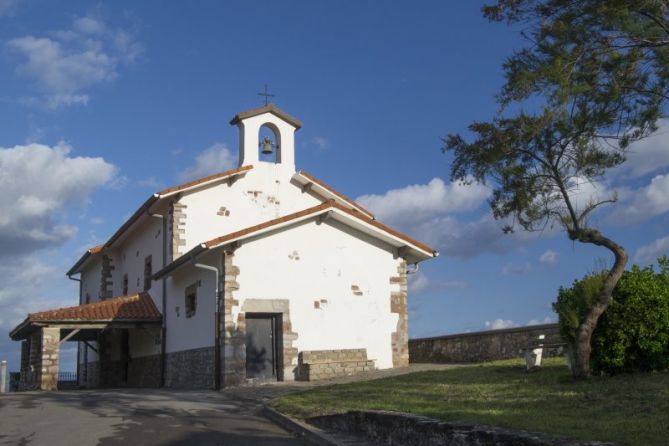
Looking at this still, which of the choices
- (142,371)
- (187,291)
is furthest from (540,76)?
(142,371)

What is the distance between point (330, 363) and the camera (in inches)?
705

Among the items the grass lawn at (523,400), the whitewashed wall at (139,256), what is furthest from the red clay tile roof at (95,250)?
the grass lawn at (523,400)

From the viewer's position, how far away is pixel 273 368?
18281 mm

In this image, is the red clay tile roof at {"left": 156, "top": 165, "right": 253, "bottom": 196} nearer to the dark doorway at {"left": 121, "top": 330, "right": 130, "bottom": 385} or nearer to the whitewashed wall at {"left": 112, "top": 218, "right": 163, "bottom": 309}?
the whitewashed wall at {"left": 112, "top": 218, "right": 163, "bottom": 309}

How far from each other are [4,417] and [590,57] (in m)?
11.4

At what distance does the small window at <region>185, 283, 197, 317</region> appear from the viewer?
778 inches

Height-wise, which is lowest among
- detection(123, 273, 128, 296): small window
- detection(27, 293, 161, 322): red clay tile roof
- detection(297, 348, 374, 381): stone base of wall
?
detection(297, 348, 374, 381): stone base of wall

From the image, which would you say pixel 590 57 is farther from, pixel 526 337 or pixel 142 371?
pixel 142 371

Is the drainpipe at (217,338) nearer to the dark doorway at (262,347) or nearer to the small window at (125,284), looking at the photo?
the dark doorway at (262,347)

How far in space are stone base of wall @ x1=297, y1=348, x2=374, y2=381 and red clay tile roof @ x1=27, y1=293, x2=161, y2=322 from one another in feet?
20.5

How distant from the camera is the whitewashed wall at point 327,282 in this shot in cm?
1822

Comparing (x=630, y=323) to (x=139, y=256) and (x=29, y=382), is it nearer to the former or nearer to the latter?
(x=139, y=256)

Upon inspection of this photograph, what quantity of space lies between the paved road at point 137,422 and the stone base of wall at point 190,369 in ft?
10.3

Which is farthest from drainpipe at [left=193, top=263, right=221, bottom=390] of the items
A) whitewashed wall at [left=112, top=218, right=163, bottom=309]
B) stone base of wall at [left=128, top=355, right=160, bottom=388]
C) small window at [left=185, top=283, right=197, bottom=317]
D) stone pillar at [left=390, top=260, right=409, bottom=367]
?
stone base of wall at [left=128, top=355, right=160, bottom=388]
